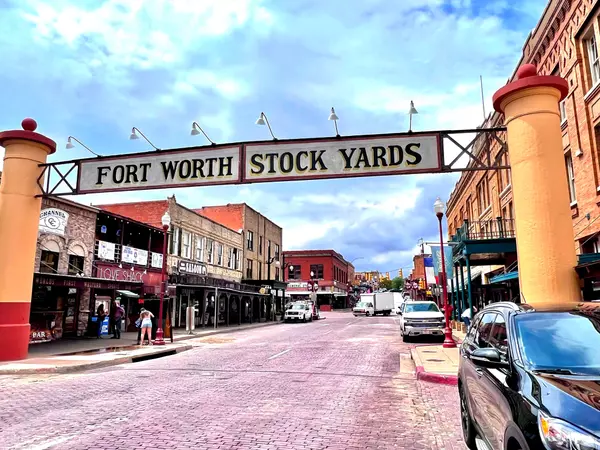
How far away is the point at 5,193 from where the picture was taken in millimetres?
14422

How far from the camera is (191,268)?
32156 millimetres

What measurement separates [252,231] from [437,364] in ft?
110

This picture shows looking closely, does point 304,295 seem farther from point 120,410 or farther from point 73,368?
point 120,410

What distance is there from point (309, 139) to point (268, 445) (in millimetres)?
8101

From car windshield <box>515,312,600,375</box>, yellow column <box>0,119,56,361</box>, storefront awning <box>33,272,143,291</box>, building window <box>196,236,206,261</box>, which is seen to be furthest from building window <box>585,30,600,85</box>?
building window <box>196,236,206,261</box>

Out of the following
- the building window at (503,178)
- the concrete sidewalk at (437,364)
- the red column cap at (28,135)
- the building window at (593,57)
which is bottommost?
the concrete sidewalk at (437,364)

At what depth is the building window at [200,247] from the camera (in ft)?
111

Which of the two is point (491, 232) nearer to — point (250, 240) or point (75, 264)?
point (75, 264)

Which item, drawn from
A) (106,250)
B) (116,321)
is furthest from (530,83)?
(106,250)

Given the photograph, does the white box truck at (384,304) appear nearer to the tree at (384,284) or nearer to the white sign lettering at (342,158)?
the white sign lettering at (342,158)

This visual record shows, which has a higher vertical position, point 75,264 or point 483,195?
point 483,195

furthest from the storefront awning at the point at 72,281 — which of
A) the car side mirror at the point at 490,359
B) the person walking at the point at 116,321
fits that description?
the car side mirror at the point at 490,359

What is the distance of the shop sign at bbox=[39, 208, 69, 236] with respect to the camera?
19812mm

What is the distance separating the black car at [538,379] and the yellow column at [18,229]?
13612 mm
